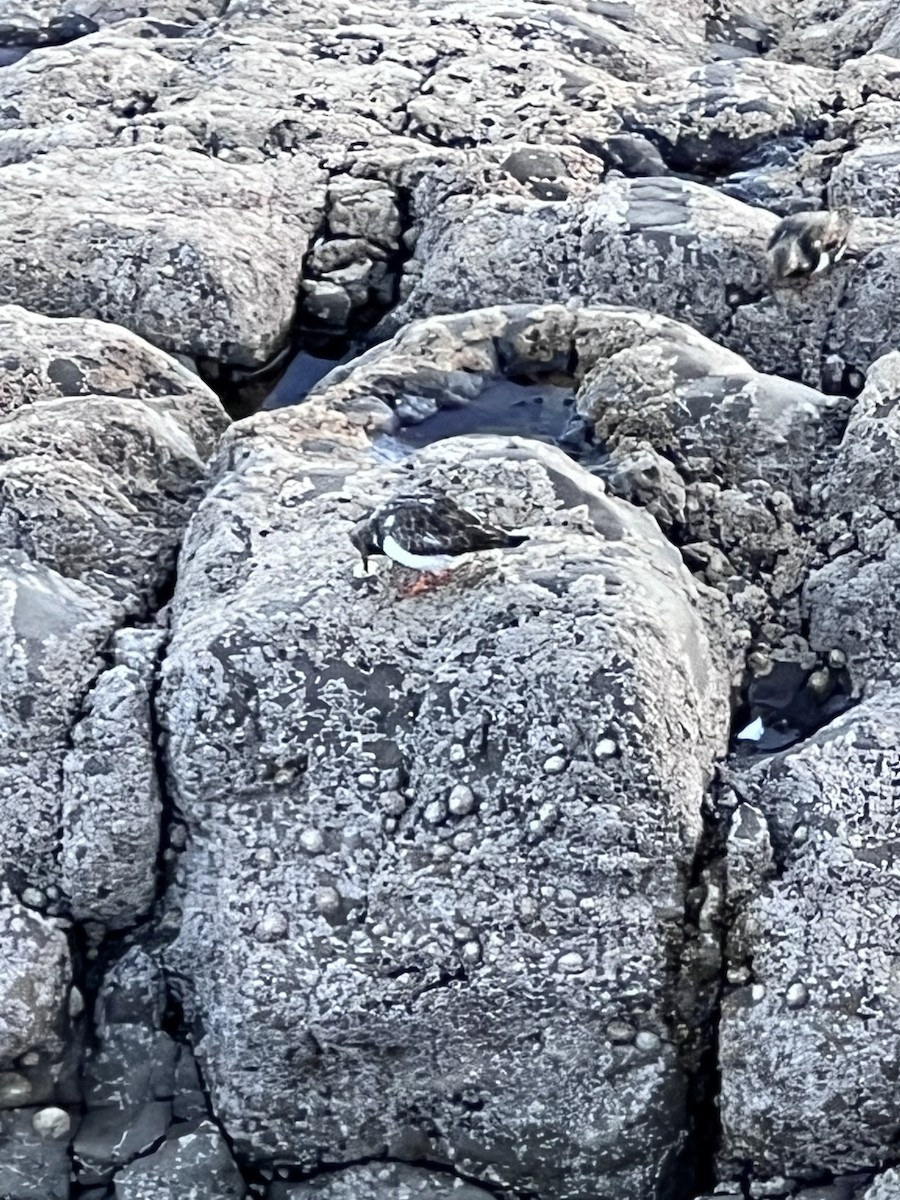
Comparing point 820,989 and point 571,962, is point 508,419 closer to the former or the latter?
point 571,962

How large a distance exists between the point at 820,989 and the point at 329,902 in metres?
1.10

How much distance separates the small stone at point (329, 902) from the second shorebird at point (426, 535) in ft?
2.39

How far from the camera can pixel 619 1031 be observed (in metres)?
3.00

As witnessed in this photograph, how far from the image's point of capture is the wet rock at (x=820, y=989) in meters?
2.92

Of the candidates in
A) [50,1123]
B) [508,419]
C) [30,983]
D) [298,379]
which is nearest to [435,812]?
[30,983]

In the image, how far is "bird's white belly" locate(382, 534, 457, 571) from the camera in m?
3.25

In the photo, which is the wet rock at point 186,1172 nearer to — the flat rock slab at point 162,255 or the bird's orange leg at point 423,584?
the bird's orange leg at point 423,584

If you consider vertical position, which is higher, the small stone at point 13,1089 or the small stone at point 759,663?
the small stone at point 759,663

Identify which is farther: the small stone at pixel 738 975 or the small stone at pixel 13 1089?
the small stone at pixel 13 1089

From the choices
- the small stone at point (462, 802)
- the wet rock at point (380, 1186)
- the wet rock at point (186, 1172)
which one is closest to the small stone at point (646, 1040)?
the wet rock at point (380, 1186)

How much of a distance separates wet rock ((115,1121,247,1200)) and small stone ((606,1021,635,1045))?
92cm

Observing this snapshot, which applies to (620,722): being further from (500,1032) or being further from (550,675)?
(500,1032)

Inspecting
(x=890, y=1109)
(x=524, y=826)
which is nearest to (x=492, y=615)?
(x=524, y=826)

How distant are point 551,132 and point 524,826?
2.94 metres
